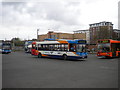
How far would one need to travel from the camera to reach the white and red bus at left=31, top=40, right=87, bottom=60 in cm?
1934

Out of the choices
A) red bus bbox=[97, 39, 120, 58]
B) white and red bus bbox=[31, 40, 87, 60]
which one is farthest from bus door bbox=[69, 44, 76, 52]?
red bus bbox=[97, 39, 120, 58]

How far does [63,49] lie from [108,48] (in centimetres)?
716

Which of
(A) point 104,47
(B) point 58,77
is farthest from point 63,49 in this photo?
(B) point 58,77

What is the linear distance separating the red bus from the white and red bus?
183 inches

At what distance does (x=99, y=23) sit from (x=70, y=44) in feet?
294

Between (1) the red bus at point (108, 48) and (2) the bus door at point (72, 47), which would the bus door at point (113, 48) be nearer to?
(1) the red bus at point (108, 48)

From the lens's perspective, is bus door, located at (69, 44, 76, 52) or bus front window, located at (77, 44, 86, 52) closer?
bus front window, located at (77, 44, 86, 52)

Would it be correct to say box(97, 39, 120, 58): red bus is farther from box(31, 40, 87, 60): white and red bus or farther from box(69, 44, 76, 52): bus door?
box(69, 44, 76, 52): bus door

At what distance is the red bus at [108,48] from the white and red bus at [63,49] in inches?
183

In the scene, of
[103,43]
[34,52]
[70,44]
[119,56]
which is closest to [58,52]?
[70,44]

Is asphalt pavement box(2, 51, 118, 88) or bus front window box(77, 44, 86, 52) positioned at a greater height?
bus front window box(77, 44, 86, 52)

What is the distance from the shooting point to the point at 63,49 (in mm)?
20656

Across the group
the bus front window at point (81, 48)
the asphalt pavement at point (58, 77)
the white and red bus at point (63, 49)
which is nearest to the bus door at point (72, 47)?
the white and red bus at point (63, 49)

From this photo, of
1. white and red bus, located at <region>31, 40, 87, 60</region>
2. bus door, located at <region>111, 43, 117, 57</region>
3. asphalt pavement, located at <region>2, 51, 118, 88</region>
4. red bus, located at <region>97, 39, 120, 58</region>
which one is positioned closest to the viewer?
asphalt pavement, located at <region>2, 51, 118, 88</region>
